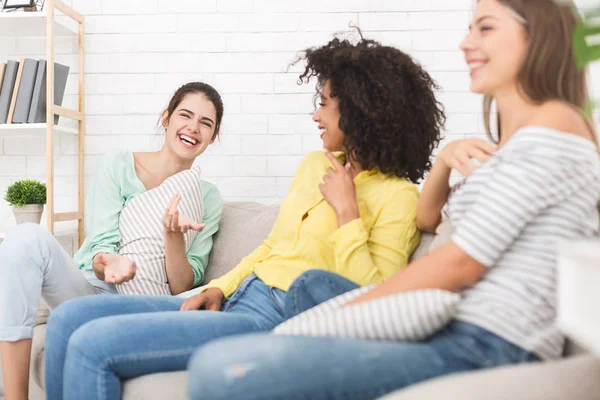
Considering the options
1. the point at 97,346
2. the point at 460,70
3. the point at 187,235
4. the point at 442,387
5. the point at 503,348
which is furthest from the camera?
the point at 460,70

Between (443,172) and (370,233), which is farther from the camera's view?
(370,233)

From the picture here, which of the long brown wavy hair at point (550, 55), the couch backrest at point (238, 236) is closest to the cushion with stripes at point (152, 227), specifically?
the couch backrest at point (238, 236)

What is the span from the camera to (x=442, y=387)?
0.86 meters

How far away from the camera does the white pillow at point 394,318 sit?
39.8 inches

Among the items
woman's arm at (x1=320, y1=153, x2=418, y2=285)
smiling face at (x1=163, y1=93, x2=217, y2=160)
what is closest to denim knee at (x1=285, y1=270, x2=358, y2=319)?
woman's arm at (x1=320, y1=153, x2=418, y2=285)

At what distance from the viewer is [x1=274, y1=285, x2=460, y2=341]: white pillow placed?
1012 mm

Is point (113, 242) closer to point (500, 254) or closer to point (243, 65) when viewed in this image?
point (243, 65)

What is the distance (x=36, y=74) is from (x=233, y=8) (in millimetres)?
880

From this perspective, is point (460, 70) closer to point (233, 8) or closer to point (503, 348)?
point (233, 8)

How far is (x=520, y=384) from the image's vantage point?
87cm

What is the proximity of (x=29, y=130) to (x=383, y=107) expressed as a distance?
76.9 inches

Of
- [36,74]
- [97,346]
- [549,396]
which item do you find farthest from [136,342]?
[36,74]

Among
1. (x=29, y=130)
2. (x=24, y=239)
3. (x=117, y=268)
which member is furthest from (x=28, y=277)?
(x=29, y=130)

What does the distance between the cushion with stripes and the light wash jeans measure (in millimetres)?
189
